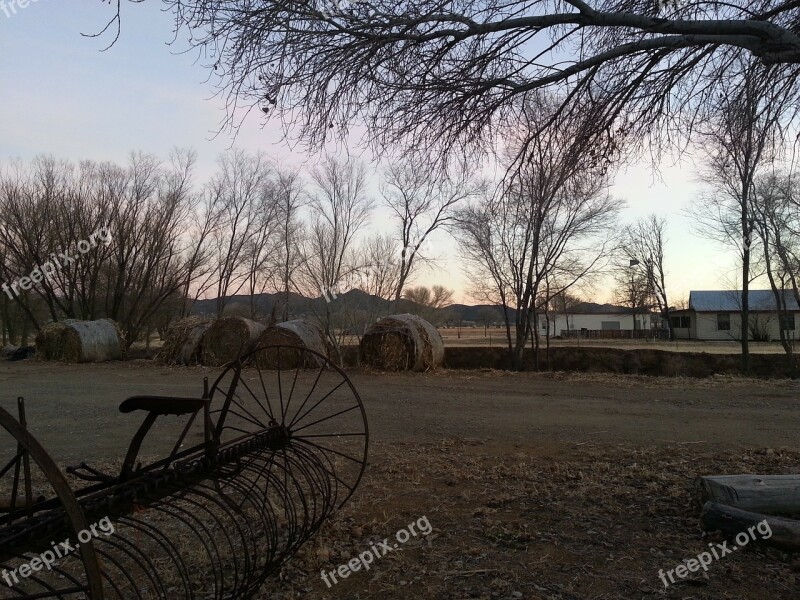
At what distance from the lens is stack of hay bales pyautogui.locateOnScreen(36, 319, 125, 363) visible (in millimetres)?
18062

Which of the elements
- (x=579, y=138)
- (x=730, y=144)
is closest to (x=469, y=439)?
(x=579, y=138)

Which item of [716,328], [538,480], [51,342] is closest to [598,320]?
[716,328]

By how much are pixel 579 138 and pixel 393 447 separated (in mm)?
3867

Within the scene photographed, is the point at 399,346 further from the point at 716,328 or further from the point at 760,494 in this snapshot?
the point at 716,328

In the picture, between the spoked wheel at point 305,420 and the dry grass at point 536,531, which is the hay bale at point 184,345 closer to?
the spoked wheel at point 305,420

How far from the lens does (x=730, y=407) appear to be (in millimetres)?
8719

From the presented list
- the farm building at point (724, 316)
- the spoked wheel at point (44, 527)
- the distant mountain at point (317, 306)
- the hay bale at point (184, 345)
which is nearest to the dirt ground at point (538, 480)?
the spoked wheel at point (44, 527)

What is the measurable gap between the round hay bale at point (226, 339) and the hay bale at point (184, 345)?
29cm

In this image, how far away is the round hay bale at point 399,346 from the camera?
1443 cm

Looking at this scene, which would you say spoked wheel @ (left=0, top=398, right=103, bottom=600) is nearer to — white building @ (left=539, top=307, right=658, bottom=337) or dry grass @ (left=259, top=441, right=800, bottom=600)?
dry grass @ (left=259, top=441, right=800, bottom=600)

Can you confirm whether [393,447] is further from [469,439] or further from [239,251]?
[239,251]

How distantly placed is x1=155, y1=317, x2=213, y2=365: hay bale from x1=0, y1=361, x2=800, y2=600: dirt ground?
574cm

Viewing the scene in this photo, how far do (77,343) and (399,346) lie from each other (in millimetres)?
10894

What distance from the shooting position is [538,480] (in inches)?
200
